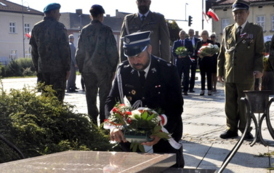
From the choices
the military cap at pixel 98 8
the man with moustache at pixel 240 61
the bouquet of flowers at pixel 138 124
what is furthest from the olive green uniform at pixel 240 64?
the bouquet of flowers at pixel 138 124

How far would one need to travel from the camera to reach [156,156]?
3.97 metres

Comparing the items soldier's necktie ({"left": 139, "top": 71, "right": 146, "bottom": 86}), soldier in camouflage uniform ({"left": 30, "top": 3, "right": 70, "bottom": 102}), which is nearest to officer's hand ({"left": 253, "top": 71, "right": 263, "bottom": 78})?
soldier in camouflage uniform ({"left": 30, "top": 3, "right": 70, "bottom": 102})

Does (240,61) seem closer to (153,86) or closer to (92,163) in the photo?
(153,86)

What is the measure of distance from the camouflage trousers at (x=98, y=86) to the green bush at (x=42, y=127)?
1.68 m

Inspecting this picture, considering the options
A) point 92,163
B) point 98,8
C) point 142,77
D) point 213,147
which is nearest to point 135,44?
point 142,77

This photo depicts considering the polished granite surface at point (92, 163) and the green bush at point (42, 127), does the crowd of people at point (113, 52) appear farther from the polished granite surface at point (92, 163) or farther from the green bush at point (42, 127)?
the polished granite surface at point (92, 163)

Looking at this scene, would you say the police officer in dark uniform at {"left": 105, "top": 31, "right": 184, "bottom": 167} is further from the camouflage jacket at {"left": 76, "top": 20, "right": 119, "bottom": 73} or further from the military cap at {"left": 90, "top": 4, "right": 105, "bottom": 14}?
the military cap at {"left": 90, "top": 4, "right": 105, "bottom": 14}

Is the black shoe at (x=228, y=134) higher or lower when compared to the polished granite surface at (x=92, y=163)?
lower

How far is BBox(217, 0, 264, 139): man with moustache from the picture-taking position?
892cm

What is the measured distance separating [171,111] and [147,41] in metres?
A: 0.66

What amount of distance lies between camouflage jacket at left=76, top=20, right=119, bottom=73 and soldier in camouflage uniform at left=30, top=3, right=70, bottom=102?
30 centimetres

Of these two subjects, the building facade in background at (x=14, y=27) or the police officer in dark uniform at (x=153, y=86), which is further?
the building facade in background at (x=14, y=27)

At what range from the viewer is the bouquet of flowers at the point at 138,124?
15.2 feet

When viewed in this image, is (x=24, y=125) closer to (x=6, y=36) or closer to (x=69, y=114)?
(x=69, y=114)
